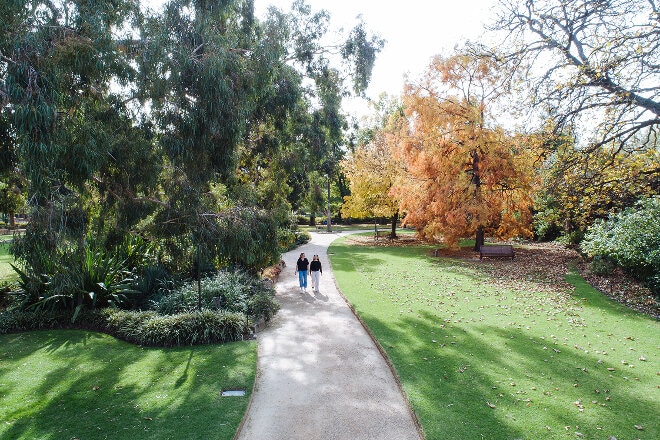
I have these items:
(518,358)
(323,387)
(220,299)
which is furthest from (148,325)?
(518,358)

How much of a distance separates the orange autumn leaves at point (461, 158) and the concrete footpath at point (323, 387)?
11.9 m

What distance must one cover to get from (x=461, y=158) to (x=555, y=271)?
6.95 metres

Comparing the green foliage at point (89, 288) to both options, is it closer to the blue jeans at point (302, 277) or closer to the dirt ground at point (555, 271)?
the blue jeans at point (302, 277)

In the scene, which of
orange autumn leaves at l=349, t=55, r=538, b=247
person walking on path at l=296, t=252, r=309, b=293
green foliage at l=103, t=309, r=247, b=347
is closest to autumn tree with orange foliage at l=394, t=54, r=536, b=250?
orange autumn leaves at l=349, t=55, r=538, b=247

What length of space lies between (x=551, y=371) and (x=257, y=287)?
26.3 feet

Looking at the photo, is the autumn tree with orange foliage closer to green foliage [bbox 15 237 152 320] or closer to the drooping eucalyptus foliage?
the drooping eucalyptus foliage

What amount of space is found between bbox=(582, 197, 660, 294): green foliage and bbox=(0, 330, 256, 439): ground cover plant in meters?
11.5

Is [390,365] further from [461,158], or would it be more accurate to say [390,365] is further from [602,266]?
[461,158]

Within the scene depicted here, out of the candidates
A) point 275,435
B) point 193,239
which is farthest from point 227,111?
point 275,435

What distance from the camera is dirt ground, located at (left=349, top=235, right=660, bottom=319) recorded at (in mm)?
11633

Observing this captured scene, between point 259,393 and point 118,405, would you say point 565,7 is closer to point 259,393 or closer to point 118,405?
point 259,393

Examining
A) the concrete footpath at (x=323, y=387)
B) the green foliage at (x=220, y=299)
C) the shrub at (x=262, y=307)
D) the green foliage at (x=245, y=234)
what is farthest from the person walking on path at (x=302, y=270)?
the green foliage at (x=245, y=234)

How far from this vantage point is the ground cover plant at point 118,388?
5387 mm

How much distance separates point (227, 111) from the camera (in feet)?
27.9
